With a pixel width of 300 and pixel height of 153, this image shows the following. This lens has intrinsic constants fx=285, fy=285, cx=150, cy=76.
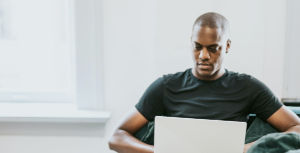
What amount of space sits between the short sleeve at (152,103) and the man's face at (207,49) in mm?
197

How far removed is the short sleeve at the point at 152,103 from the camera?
127 centimetres

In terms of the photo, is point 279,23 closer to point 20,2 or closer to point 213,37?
point 213,37

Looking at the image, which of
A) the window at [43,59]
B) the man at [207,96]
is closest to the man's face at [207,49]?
the man at [207,96]

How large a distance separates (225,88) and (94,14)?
0.74m

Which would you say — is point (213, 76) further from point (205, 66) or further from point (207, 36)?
point (207, 36)

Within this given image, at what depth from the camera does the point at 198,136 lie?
2.83ft

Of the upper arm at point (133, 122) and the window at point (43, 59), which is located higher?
the window at point (43, 59)

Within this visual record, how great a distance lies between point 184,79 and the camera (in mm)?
1315

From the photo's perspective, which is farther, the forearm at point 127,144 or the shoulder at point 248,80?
the shoulder at point 248,80

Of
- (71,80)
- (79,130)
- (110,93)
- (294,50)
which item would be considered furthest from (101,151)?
(294,50)

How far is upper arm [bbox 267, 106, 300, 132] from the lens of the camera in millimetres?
1168

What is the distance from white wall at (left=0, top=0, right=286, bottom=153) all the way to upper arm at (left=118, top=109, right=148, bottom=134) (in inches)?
11.2

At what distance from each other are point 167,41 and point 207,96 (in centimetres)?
37

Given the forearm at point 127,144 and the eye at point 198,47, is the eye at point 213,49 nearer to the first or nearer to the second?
the eye at point 198,47
